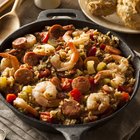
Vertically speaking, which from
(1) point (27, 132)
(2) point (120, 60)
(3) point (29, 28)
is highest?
(3) point (29, 28)

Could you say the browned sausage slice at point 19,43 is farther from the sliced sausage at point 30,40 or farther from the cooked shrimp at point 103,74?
the cooked shrimp at point 103,74

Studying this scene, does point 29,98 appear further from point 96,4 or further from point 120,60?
point 96,4

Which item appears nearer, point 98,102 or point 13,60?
point 98,102

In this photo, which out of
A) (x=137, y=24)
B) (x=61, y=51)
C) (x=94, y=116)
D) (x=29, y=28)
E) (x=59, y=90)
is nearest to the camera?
(x=94, y=116)

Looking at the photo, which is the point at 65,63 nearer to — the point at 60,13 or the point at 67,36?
the point at 67,36

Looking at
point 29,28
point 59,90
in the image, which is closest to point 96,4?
point 29,28

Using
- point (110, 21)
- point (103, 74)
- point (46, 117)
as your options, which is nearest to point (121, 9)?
point (110, 21)
